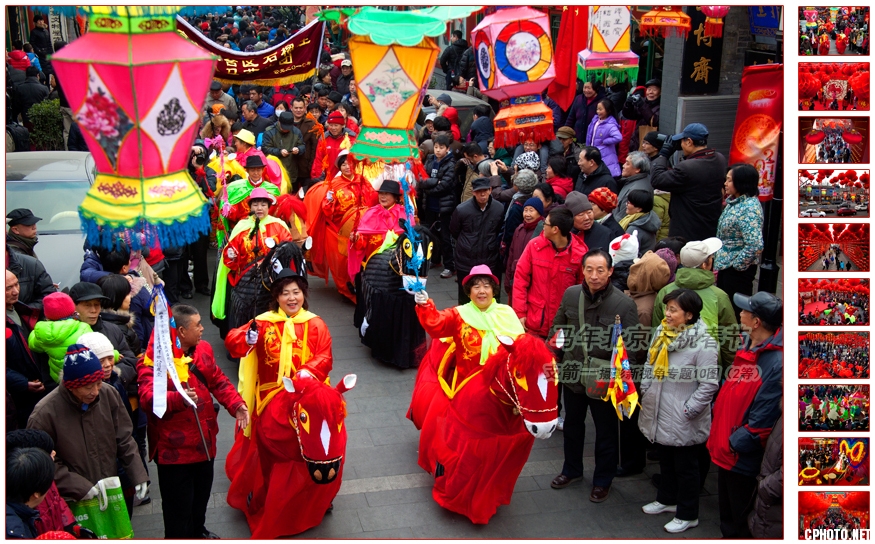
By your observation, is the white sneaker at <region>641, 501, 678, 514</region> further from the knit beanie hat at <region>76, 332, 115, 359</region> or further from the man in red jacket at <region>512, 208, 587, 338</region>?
the knit beanie hat at <region>76, 332, 115, 359</region>

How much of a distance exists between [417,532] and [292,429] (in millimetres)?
1173

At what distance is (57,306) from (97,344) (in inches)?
19.5

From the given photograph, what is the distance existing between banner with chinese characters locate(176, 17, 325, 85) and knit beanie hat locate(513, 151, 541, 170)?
335 cm

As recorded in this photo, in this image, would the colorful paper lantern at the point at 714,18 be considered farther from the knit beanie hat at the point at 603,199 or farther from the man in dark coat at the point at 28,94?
the man in dark coat at the point at 28,94

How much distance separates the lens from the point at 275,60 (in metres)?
5.98

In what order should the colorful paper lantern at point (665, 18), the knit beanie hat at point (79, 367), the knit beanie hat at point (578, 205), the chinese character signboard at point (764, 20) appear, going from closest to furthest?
1. the knit beanie hat at point (79, 367)
2. the knit beanie hat at point (578, 205)
3. the colorful paper lantern at point (665, 18)
4. the chinese character signboard at point (764, 20)

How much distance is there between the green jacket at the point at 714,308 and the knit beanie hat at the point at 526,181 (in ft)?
8.86

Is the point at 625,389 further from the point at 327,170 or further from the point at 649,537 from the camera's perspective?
Answer: the point at 327,170

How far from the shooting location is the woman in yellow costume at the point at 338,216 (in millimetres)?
9789

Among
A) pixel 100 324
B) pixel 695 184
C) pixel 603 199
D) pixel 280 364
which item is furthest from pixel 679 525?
pixel 100 324

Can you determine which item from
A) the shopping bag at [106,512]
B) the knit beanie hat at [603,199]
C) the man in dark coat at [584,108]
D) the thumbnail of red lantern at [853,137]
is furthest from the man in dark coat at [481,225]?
the shopping bag at [106,512]

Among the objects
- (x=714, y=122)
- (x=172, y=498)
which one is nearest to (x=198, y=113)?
(x=172, y=498)

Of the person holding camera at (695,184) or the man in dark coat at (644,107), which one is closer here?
the person holding camera at (695,184)

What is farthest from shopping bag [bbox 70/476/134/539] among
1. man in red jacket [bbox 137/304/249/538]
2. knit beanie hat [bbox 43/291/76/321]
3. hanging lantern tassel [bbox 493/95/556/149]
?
hanging lantern tassel [bbox 493/95/556/149]
